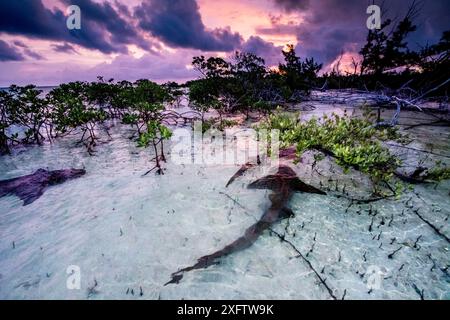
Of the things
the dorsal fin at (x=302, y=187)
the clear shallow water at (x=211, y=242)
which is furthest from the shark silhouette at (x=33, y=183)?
the dorsal fin at (x=302, y=187)

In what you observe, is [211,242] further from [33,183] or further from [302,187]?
[33,183]

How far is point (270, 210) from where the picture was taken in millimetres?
5430

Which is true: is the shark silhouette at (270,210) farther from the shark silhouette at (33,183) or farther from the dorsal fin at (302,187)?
the shark silhouette at (33,183)

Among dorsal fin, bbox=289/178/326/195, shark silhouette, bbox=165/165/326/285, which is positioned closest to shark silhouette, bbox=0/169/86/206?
shark silhouette, bbox=165/165/326/285

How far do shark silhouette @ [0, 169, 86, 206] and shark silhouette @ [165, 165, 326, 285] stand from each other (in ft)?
17.1

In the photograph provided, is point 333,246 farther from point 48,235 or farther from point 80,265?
point 48,235

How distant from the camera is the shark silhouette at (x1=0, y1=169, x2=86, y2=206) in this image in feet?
21.6

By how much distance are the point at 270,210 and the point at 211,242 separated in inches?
63.2

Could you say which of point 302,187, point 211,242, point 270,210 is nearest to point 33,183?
point 211,242

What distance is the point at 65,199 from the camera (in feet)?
20.8

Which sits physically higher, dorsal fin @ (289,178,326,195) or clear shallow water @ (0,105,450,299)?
dorsal fin @ (289,178,326,195)

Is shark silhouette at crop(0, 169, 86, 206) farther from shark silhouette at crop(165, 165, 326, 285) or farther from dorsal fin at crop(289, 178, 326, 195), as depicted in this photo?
dorsal fin at crop(289, 178, 326, 195)

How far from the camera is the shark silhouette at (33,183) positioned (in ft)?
21.6

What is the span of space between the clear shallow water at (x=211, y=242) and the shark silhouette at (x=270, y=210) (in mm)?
128
